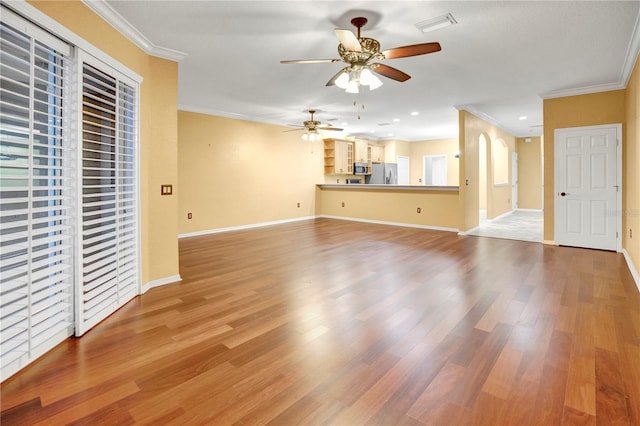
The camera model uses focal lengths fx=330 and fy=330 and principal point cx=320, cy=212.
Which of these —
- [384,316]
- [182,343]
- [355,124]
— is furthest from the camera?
[355,124]

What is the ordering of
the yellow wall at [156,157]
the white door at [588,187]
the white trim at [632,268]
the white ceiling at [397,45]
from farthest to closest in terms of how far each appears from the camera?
the white door at [588,187] < the white trim at [632,268] < the yellow wall at [156,157] < the white ceiling at [397,45]

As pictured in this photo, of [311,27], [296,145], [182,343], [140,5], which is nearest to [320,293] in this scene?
[182,343]

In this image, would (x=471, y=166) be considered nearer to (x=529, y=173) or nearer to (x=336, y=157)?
(x=336, y=157)

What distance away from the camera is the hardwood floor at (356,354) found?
1.59 metres

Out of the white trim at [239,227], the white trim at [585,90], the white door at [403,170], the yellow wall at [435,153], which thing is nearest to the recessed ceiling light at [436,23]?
the white trim at [585,90]

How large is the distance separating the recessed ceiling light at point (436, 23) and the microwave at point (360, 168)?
22.7 feet

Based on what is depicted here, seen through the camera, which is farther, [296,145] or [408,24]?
[296,145]

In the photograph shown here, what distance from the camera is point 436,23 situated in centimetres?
302

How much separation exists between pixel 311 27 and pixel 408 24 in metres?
0.90

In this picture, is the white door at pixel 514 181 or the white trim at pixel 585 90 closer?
the white trim at pixel 585 90

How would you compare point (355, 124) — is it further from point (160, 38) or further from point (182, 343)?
point (182, 343)

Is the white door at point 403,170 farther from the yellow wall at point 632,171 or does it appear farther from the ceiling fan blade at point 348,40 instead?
the ceiling fan blade at point 348,40

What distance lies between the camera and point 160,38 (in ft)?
10.8

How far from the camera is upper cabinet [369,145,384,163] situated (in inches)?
427
